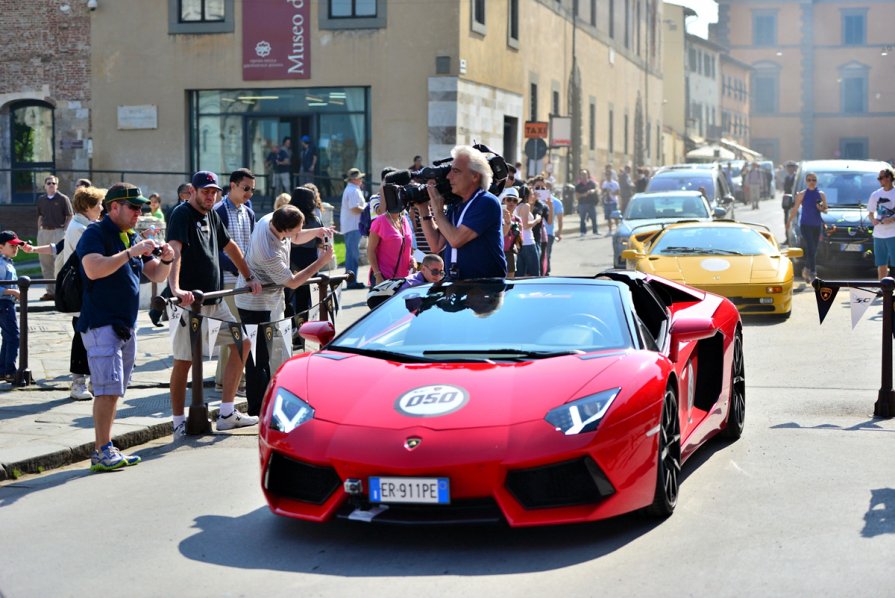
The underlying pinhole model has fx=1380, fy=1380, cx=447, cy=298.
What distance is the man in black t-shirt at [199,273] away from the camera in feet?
31.3

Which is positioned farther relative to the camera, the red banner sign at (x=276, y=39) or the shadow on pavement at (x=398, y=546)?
the red banner sign at (x=276, y=39)

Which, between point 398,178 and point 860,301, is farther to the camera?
point 398,178

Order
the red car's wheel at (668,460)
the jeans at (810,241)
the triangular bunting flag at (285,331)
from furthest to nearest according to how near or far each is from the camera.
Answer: the jeans at (810,241)
the triangular bunting flag at (285,331)
the red car's wheel at (668,460)

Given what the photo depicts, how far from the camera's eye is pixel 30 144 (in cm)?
3397

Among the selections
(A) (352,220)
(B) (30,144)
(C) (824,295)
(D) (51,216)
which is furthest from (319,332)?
(B) (30,144)

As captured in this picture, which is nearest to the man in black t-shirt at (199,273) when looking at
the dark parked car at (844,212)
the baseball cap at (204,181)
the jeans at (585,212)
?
the baseball cap at (204,181)

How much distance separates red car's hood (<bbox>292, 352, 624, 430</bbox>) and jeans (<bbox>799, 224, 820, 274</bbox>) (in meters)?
16.4

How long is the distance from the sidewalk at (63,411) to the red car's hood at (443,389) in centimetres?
245

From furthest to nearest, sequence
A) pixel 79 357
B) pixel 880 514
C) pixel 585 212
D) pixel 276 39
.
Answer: pixel 585 212, pixel 276 39, pixel 79 357, pixel 880 514

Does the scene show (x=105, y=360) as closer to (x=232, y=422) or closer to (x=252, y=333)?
(x=232, y=422)

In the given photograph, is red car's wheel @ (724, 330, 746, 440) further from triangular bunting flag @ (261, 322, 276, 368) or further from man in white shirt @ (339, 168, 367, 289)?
man in white shirt @ (339, 168, 367, 289)

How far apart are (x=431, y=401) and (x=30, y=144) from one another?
97.7ft

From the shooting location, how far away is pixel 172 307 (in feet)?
31.1

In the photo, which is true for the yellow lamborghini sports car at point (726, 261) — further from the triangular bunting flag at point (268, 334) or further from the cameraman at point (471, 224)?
the cameraman at point (471, 224)
